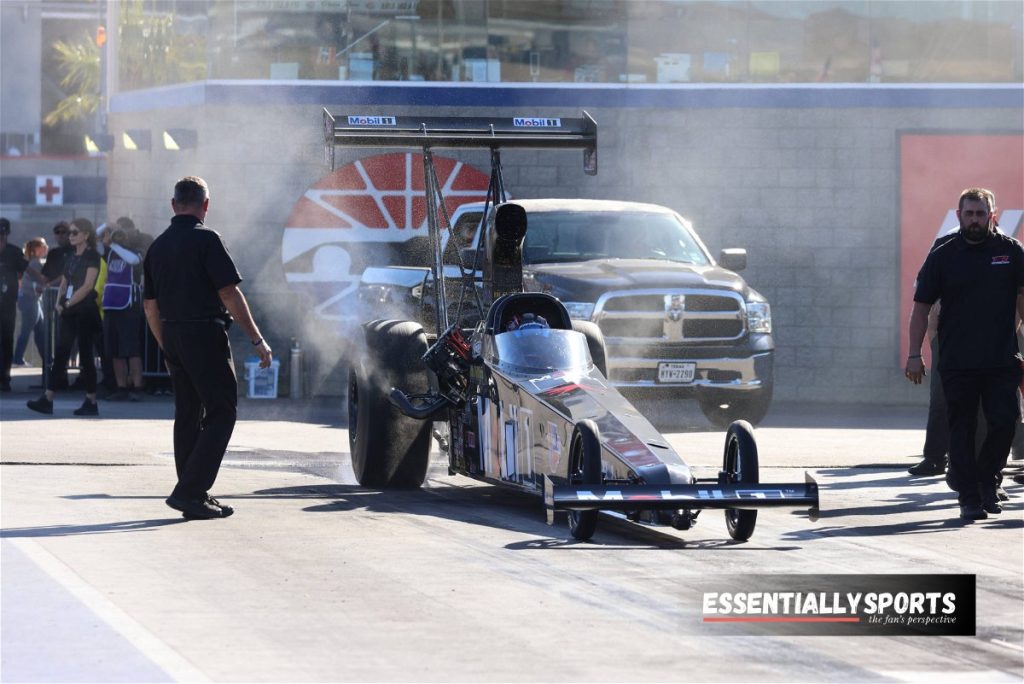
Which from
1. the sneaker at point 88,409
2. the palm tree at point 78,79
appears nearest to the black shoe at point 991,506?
the sneaker at point 88,409

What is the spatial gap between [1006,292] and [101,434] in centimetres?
796

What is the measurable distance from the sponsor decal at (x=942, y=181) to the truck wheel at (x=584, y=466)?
45.0 feet

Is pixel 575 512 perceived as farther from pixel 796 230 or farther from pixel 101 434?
pixel 796 230

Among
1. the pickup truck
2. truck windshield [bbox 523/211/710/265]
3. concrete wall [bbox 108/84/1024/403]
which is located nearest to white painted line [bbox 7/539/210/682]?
the pickup truck

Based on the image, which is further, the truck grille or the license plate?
the license plate

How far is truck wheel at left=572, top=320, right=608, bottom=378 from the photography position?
1183 cm

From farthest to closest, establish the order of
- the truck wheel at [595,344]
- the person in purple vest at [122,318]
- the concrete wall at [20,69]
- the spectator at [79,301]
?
the concrete wall at [20,69]
the person in purple vest at [122,318]
the spectator at [79,301]
the truck wheel at [595,344]

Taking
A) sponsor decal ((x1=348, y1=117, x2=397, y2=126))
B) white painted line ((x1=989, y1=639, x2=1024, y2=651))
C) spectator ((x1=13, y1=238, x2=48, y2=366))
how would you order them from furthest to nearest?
spectator ((x1=13, y1=238, x2=48, y2=366)) → sponsor decal ((x1=348, y1=117, x2=397, y2=126)) → white painted line ((x1=989, y1=639, x2=1024, y2=651))

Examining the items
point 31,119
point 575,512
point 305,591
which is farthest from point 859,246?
point 31,119

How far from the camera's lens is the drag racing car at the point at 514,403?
8.70 metres

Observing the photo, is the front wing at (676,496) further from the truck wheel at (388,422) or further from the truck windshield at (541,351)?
the truck wheel at (388,422)

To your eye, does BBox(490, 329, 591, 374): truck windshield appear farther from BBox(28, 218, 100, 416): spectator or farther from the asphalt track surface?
BBox(28, 218, 100, 416): spectator

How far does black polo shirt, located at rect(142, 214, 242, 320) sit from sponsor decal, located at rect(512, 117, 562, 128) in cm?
304

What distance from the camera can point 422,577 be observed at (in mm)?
8539
